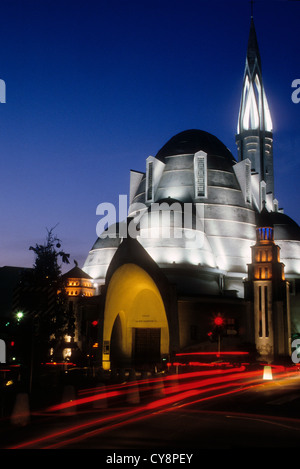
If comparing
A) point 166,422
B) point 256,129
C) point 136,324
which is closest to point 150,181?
point 136,324

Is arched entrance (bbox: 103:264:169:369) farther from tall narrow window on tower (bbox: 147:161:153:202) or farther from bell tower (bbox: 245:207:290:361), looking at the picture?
tall narrow window on tower (bbox: 147:161:153:202)

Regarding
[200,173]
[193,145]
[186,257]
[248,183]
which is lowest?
[186,257]

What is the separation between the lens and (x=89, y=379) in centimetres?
2658

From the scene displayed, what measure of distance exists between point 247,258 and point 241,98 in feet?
124

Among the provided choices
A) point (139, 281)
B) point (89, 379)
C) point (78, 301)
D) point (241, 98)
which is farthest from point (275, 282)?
point (241, 98)

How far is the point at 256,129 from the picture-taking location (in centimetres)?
7725

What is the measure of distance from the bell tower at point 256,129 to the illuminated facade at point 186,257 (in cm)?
782

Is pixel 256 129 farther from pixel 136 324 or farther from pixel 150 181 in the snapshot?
pixel 136 324

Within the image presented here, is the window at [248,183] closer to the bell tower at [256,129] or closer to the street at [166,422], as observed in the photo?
the bell tower at [256,129]

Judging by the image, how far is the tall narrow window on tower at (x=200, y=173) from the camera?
186 feet

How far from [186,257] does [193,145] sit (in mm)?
17385

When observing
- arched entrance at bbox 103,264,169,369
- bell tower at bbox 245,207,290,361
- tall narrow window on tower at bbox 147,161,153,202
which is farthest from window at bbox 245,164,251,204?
arched entrance at bbox 103,264,169,369

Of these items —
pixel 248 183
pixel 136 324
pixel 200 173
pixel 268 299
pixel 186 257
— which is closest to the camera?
pixel 268 299

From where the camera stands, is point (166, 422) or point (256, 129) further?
point (256, 129)
